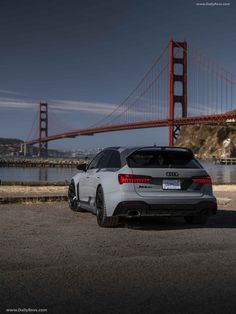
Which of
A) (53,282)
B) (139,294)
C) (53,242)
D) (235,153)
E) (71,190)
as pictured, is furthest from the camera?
(235,153)

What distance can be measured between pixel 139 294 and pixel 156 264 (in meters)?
1.28

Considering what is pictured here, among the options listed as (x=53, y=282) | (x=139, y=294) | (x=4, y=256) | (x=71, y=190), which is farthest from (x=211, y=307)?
(x=71, y=190)

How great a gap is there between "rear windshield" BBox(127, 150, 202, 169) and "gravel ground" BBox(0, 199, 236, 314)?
1.06 meters

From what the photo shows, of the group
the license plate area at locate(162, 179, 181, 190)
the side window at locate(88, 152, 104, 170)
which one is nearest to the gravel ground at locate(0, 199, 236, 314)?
the license plate area at locate(162, 179, 181, 190)

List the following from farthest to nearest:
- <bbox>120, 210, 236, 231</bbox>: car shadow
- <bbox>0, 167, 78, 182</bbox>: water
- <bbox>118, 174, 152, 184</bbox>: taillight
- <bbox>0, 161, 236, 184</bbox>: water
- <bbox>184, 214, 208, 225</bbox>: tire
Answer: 1. <bbox>0, 167, 78, 182</bbox>: water
2. <bbox>0, 161, 236, 184</bbox>: water
3. <bbox>184, 214, 208, 225</bbox>: tire
4. <bbox>120, 210, 236, 231</bbox>: car shadow
5. <bbox>118, 174, 152, 184</bbox>: taillight

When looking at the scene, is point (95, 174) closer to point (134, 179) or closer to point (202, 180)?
point (134, 179)

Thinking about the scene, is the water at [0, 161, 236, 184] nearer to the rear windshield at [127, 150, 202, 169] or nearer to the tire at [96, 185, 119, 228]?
the rear windshield at [127, 150, 202, 169]

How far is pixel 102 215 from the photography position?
8586mm

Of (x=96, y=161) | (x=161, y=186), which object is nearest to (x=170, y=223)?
(x=161, y=186)

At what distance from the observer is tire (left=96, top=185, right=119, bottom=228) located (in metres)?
8.47

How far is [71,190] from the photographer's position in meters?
11.3

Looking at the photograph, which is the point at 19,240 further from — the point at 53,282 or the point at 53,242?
the point at 53,282

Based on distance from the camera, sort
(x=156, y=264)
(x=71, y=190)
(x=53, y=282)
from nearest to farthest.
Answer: (x=53, y=282)
(x=156, y=264)
(x=71, y=190)

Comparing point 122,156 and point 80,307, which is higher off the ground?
point 122,156
